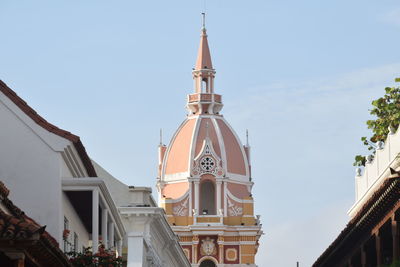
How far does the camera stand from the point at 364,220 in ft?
130

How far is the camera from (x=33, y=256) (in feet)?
83.4

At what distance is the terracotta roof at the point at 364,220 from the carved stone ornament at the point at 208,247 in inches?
2974

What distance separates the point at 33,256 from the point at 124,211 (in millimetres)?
22240

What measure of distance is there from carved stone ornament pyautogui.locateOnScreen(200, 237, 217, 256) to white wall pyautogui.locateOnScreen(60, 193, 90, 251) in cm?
8474

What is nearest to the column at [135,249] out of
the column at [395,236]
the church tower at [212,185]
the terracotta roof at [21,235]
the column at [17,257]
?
the column at [395,236]

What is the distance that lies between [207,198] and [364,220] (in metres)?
96.1

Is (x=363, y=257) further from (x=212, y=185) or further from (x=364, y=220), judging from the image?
(x=212, y=185)

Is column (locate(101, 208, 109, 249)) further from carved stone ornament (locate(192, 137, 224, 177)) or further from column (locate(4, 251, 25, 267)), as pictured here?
carved stone ornament (locate(192, 137, 224, 177))

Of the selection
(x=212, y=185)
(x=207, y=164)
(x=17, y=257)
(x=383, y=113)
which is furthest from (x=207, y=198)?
(x=17, y=257)

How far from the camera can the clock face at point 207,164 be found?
129875mm

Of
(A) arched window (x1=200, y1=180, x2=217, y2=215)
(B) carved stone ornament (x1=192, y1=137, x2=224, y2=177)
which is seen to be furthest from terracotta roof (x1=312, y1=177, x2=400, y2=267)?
(A) arched window (x1=200, y1=180, x2=217, y2=215)

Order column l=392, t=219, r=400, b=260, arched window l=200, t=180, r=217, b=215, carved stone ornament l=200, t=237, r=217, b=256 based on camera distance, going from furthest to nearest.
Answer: arched window l=200, t=180, r=217, b=215 < carved stone ornament l=200, t=237, r=217, b=256 < column l=392, t=219, r=400, b=260

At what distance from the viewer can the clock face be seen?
130 meters

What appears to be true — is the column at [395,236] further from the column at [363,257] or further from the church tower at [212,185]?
the church tower at [212,185]
